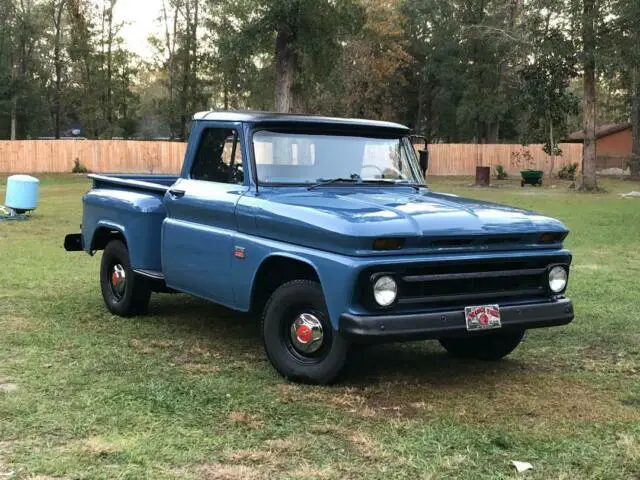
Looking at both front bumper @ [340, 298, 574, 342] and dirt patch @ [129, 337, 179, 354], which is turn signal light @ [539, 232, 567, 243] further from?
dirt patch @ [129, 337, 179, 354]

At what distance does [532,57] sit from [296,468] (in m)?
29.6

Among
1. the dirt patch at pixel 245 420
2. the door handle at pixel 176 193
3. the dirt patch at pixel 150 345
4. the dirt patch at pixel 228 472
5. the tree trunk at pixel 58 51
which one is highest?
the tree trunk at pixel 58 51

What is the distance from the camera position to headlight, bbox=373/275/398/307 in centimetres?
464

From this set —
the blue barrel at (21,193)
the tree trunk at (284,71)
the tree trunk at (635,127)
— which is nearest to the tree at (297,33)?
the tree trunk at (284,71)

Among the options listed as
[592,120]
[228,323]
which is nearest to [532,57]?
[592,120]

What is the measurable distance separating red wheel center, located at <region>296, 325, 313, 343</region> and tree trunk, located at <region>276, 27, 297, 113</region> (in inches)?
1067

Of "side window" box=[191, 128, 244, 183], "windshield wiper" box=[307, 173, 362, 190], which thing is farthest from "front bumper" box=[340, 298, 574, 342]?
"side window" box=[191, 128, 244, 183]

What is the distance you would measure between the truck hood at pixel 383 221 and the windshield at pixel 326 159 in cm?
22

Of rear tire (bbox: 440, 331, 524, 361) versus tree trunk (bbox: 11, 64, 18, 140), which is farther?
tree trunk (bbox: 11, 64, 18, 140)

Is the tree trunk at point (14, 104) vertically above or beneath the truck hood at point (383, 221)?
above

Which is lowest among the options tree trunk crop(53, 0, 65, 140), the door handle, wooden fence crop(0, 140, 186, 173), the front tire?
the front tire

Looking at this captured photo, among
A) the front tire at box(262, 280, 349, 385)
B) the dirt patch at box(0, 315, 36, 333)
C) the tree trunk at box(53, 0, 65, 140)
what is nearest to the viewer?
the front tire at box(262, 280, 349, 385)

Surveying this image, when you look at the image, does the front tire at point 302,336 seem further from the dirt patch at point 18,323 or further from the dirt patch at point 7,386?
the dirt patch at point 18,323

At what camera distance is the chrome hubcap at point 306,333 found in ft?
16.5
